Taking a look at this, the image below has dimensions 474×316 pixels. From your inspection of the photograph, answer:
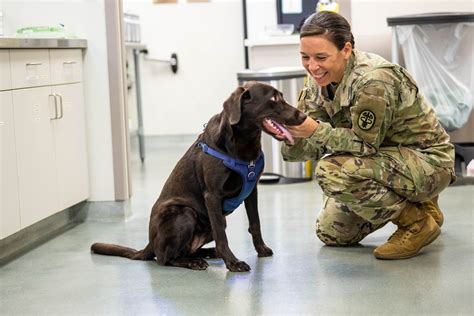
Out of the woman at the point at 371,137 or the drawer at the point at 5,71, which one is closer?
the woman at the point at 371,137

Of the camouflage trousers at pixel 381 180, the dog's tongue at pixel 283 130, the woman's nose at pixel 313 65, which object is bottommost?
the camouflage trousers at pixel 381 180

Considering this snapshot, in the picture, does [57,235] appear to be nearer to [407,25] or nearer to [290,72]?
[290,72]

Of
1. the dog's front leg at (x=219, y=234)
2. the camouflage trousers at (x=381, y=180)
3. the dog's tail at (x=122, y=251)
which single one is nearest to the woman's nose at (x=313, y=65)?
the camouflage trousers at (x=381, y=180)

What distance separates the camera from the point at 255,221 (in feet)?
10.2

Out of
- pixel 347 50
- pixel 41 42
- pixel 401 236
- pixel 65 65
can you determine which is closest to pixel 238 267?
pixel 401 236

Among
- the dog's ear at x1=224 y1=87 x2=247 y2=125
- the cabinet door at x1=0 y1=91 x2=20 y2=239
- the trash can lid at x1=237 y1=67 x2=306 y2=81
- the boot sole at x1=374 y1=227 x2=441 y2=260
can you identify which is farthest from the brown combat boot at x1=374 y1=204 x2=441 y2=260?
the trash can lid at x1=237 y1=67 x2=306 y2=81

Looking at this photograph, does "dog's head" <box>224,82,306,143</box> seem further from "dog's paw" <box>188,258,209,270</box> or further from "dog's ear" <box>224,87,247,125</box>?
"dog's paw" <box>188,258,209,270</box>

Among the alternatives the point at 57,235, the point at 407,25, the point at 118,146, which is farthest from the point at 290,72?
the point at 57,235

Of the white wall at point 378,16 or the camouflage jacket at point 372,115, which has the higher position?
the white wall at point 378,16

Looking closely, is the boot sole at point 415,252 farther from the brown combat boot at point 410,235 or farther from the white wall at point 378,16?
the white wall at point 378,16

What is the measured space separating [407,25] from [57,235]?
2490 mm

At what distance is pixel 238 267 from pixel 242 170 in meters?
0.36

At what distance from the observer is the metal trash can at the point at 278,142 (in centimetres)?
521

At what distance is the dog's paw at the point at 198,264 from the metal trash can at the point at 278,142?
225 cm
